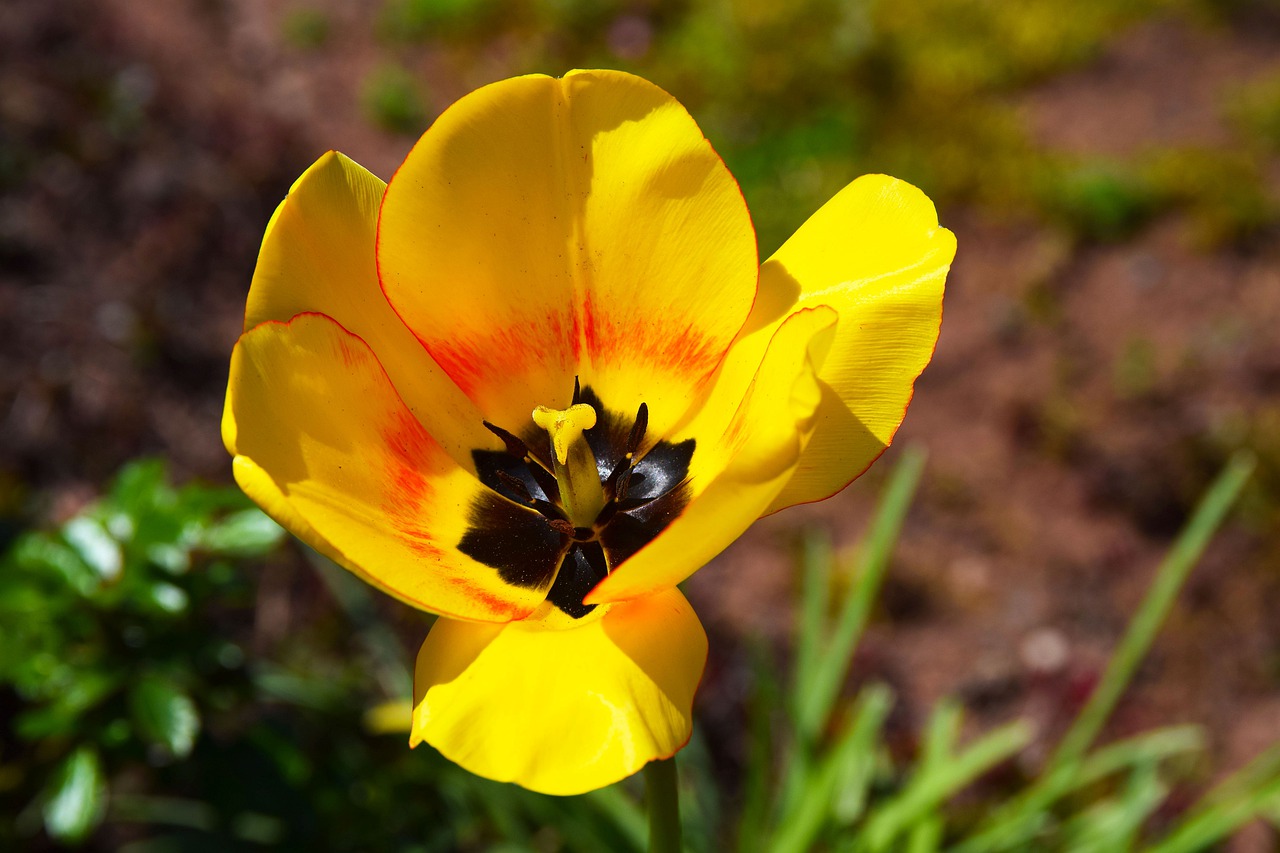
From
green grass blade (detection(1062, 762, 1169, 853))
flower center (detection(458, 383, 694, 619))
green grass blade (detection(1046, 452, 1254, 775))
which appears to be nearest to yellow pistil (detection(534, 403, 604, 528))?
flower center (detection(458, 383, 694, 619))

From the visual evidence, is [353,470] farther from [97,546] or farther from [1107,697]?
[1107,697]

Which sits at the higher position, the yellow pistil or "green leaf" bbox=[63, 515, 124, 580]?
the yellow pistil

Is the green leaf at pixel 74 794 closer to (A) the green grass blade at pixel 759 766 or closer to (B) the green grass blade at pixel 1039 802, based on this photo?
(A) the green grass blade at pixel 759 766

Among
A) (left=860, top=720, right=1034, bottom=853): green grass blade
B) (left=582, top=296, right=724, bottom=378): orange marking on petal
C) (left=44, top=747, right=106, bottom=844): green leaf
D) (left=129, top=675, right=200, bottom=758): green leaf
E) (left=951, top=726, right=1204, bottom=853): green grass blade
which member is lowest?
(left=951, top=726, right=1204, bottom=853): green grass blade

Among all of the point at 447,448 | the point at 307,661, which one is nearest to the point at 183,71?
the point at 307,661

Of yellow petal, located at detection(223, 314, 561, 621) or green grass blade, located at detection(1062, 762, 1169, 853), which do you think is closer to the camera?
yellow petal, located at detection(223, 314, 561, 621)

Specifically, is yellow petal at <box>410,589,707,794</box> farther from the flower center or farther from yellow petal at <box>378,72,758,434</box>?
yellow petal at <box>378,72,758,434</box>

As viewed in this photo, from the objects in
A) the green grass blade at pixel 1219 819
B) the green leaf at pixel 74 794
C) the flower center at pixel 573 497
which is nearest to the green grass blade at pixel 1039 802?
the green grass blade at pixel 1219 819

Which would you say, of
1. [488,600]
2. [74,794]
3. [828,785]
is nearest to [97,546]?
[74,794]
